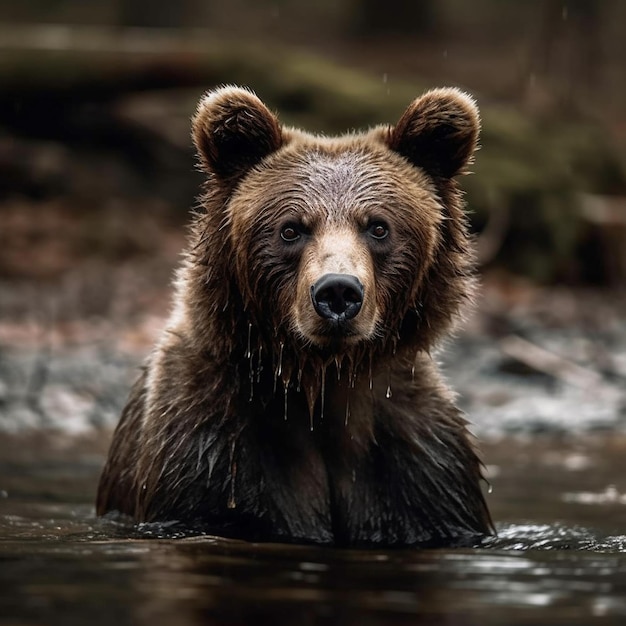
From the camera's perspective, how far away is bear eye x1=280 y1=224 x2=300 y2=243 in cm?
612

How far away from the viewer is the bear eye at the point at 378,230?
6137 mm

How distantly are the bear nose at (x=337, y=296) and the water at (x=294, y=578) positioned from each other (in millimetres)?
979

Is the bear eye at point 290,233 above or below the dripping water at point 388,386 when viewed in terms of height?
above

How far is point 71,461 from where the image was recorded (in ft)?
32.8

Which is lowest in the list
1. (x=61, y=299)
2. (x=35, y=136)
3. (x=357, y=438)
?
(x=357, y=438)

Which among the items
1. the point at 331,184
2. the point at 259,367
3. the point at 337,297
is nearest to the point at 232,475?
the point at 259,367

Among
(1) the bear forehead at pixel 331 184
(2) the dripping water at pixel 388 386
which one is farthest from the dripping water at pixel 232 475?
(1) the bear forehead at pixel 331 184

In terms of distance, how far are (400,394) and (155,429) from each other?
1.19 m

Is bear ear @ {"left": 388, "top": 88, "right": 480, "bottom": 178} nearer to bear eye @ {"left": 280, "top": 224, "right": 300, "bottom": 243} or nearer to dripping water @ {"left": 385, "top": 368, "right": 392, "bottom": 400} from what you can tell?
bear eye @ {"left": 280, "top": 224, "right": 300, "bottom": 243}

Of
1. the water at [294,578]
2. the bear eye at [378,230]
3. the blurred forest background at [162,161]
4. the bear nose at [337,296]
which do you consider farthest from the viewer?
the blurred forest background at [162,161]

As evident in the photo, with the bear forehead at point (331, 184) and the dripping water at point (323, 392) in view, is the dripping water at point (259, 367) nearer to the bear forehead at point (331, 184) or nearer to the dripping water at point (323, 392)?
the dripping water at point (323, 392)

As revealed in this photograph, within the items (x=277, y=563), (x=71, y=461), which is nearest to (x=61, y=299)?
(x=71, y=461)

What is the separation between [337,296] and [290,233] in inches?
28.3

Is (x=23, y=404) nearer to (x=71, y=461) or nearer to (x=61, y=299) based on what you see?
(x=71, y=461)
